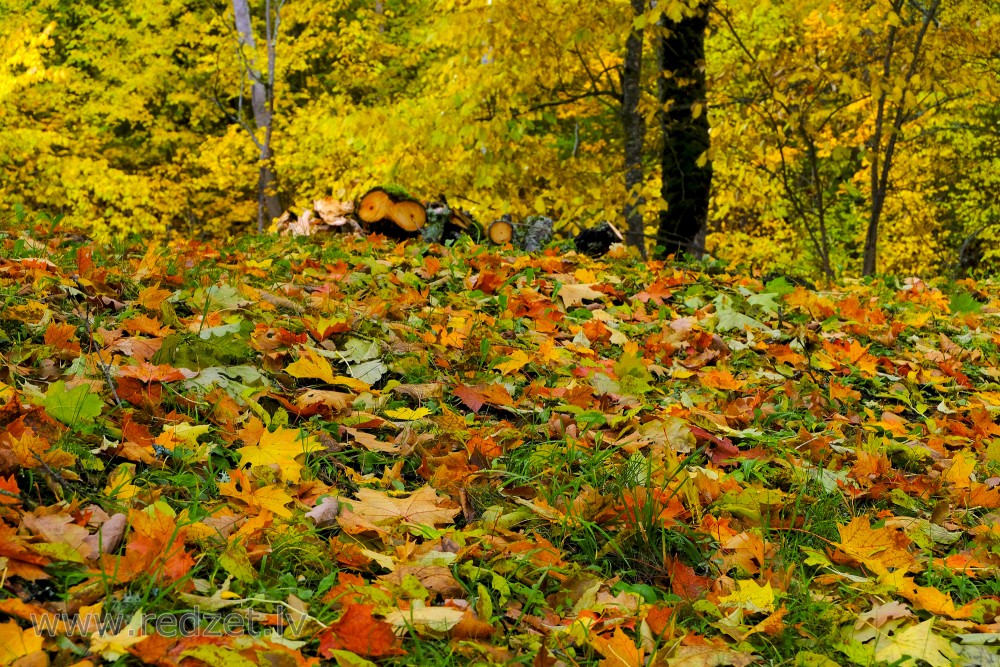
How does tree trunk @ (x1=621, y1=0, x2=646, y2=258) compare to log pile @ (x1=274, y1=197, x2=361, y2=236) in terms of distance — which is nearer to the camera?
log pile @ (x1=274, y1=197, x2=361, y2=236)

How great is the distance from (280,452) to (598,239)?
16.3 feet

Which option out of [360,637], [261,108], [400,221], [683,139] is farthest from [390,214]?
[261,108]

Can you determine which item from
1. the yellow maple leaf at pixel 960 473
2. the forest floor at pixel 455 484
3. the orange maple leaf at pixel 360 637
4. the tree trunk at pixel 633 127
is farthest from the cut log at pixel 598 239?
the orange maple leaf at pixel 360 637

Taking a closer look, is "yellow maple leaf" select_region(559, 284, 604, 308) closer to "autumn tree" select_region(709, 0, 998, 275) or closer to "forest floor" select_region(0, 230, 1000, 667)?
"forest floor" select_region(0, 230, 1000, 667)

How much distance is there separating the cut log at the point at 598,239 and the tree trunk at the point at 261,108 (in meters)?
8.73

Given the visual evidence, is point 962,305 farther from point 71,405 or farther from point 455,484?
point 71,405

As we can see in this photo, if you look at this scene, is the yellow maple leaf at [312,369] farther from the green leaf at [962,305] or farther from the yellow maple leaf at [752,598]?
the green leaf at [962,305]

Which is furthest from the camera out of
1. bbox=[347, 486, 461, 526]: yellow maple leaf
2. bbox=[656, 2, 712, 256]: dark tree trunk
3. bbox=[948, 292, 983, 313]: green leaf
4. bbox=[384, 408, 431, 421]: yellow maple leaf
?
bbox=[656, 2, 712, 256]: dark tree trunk

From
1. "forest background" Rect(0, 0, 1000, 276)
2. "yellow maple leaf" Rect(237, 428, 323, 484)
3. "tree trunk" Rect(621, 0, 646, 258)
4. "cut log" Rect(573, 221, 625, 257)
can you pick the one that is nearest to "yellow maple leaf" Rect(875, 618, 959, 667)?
"yellow maple leaf" Rect(237, 428, 323, 484)

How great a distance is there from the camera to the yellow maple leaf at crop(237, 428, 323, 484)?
1737mm

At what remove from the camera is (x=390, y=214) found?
6277 millimetres

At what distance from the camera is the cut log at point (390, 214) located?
20.5 ft

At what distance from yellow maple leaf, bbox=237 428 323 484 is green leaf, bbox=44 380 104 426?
32 cm

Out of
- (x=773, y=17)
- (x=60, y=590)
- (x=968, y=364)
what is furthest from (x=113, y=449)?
(x=773, y=17)
